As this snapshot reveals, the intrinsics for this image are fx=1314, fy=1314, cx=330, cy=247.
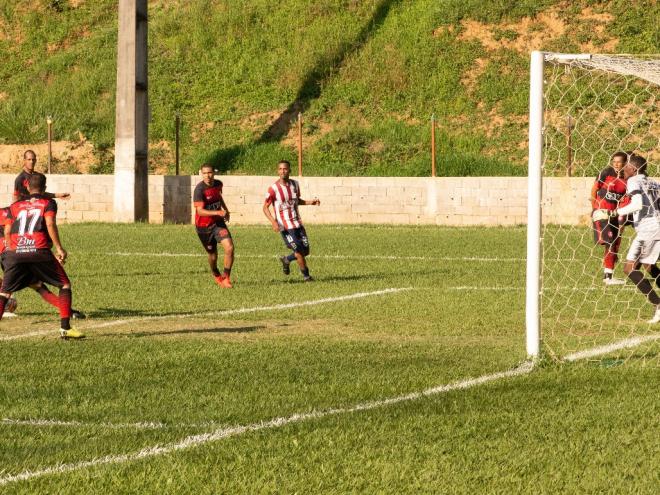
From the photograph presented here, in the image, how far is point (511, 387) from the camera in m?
8.79

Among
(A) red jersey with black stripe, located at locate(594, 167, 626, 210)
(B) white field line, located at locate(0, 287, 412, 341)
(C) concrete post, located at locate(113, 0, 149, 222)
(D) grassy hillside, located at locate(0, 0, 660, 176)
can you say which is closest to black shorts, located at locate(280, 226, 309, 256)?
(B) white field line, located at locate(0, 287, 412, 341)

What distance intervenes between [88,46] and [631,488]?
41.7 meters

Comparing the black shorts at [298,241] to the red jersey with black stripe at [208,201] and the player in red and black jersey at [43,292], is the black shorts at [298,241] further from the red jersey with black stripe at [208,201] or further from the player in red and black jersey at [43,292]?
the player in red and black jersey at [43,292]

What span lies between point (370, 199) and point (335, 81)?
10.5m

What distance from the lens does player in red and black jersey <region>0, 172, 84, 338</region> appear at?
11.2m

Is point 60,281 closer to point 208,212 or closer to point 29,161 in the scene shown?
point 208,212

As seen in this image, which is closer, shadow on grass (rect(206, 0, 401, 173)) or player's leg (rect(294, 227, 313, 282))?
player's leg (rect(294, 227, 313, 282))

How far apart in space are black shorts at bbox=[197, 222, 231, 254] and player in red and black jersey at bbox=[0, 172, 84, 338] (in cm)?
573

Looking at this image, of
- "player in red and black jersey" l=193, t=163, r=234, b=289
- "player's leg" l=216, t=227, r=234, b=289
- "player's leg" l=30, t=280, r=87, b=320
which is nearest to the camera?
"player's leg" l=30, t=280, r=87, b=320

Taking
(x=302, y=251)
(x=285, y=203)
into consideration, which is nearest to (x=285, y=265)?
(x=302, y=251)

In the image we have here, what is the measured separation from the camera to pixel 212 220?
1722 cm

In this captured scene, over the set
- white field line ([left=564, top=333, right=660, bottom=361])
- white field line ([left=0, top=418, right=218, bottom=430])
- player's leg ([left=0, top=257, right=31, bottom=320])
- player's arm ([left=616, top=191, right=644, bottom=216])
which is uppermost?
player's arm ([left=616, top=191, right=644, bottom=216])

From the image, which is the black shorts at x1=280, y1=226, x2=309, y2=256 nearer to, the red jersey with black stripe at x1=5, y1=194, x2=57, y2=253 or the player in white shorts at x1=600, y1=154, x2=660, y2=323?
the player in white shorts at x1=600, y1=154, x2=660, y2=323

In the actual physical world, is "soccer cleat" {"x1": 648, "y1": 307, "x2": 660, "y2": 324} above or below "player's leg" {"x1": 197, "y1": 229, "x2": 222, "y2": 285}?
below
